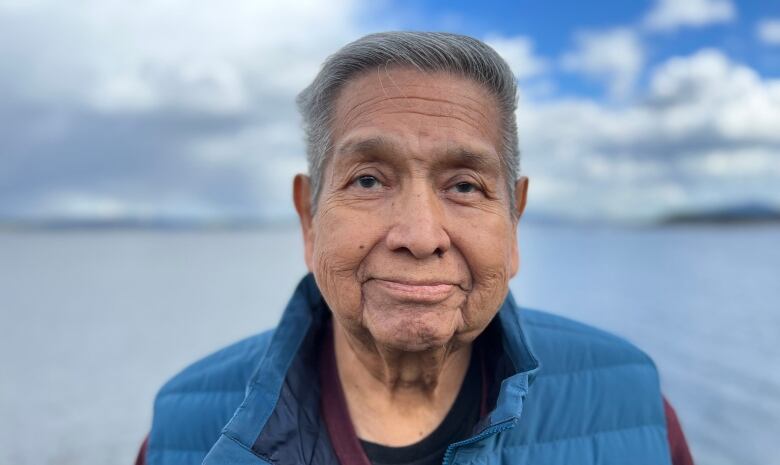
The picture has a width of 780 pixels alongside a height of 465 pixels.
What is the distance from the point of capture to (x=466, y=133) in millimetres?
2133

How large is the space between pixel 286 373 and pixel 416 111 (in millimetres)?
1157

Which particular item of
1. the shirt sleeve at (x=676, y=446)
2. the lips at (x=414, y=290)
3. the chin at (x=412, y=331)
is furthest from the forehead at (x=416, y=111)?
the shirt sleeve at (x=676, y=446)

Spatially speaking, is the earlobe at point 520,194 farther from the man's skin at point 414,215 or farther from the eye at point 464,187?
the eye at point 464,187

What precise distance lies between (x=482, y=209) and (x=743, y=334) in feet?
49.0

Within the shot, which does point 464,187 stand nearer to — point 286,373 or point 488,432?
point 488,432

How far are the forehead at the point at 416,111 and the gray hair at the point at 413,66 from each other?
0.04 m

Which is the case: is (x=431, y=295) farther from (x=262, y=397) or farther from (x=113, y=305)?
(x=113, y=305)

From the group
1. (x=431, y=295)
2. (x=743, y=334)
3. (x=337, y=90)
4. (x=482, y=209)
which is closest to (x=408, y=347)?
(x=431, y=295)

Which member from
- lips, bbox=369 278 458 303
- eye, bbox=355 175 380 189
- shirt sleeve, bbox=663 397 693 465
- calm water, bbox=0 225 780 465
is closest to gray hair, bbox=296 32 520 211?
eye, bbox=355 175 380 189

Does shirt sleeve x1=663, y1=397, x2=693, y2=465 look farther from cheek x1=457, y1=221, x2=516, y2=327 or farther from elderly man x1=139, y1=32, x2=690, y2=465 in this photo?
cheek x1=457, y1=221, x2=516, y2=327

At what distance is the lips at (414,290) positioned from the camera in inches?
79.0

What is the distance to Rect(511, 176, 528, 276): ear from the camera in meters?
2.43

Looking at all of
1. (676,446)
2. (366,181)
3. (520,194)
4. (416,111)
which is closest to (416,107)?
(416,111)

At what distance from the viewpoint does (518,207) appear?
2.55 metres
